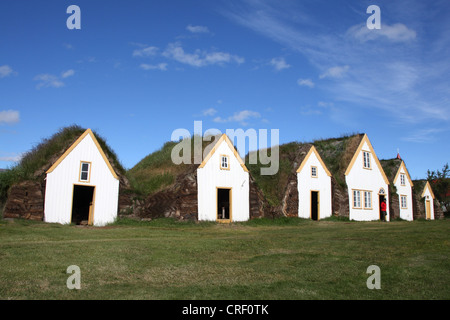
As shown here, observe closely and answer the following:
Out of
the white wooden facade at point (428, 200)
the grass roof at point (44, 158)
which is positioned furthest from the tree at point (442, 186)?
the grass roof at point (44, 158)

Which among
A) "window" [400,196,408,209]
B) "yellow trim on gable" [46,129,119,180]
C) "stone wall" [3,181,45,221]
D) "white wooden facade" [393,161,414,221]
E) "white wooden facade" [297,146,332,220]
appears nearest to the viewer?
"stone wall" [3,181,45,221]

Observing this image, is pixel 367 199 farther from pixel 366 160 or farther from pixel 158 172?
pixel 158 172

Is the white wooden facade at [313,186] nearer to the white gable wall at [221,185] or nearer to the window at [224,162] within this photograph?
the white gable wall at [221,185]

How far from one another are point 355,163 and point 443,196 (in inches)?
859

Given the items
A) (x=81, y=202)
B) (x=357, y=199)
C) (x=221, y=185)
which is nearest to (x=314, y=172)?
(x=357, y=199)

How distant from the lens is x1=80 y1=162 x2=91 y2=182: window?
974 inches

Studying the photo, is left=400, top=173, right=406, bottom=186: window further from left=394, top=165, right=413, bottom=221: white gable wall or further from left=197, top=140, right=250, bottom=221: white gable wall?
left=197, top=140, right=250, bottom=221: white gable wall

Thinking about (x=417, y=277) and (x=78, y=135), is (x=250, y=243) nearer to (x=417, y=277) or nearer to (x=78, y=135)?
(x=417, y=277)

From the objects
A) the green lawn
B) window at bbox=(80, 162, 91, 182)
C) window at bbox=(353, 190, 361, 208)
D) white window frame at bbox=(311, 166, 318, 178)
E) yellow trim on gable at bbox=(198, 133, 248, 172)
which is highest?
yellow trim on gable at bbox=(198, 133, 248, 172)

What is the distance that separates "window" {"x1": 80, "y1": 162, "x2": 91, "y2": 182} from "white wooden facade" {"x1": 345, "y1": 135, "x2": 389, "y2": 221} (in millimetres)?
21223

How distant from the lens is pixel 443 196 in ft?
161

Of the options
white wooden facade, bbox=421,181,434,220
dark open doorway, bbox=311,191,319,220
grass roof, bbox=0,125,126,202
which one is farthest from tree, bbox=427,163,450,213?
grass roof, bbox=0,125,126,202

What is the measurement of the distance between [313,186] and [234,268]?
2299 centimetres
